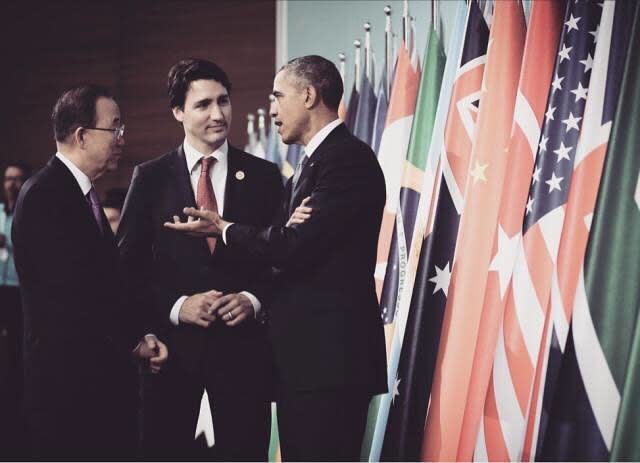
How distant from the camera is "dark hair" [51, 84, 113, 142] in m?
2.41

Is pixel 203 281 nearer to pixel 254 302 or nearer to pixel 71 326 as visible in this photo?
pixel 254 302

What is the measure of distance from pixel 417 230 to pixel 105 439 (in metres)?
1.61

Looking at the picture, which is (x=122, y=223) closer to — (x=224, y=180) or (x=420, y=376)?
(x=224, y=180)

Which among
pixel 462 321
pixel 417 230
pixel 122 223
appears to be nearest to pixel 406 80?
pixel 417 230

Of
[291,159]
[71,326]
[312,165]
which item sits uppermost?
[291,159]

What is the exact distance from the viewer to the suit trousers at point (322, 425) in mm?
2078

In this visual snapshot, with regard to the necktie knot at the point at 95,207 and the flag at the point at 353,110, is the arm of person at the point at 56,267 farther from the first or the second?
the flag at the point at 353,110

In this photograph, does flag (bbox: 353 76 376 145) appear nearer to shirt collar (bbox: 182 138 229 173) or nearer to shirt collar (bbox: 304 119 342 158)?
shirt collar (bbox: 182 138 229 173)

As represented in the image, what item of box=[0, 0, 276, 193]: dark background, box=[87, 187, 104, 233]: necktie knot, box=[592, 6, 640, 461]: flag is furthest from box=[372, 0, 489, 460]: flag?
box=[0, 0, 276, 193]: dark background

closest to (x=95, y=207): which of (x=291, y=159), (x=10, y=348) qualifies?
(x=291, y=159)

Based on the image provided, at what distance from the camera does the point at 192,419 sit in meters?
2.41

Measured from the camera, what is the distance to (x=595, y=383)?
7.75 ft

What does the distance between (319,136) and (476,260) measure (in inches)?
43.1

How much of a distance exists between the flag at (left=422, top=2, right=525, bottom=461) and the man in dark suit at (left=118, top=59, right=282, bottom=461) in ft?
2.85
